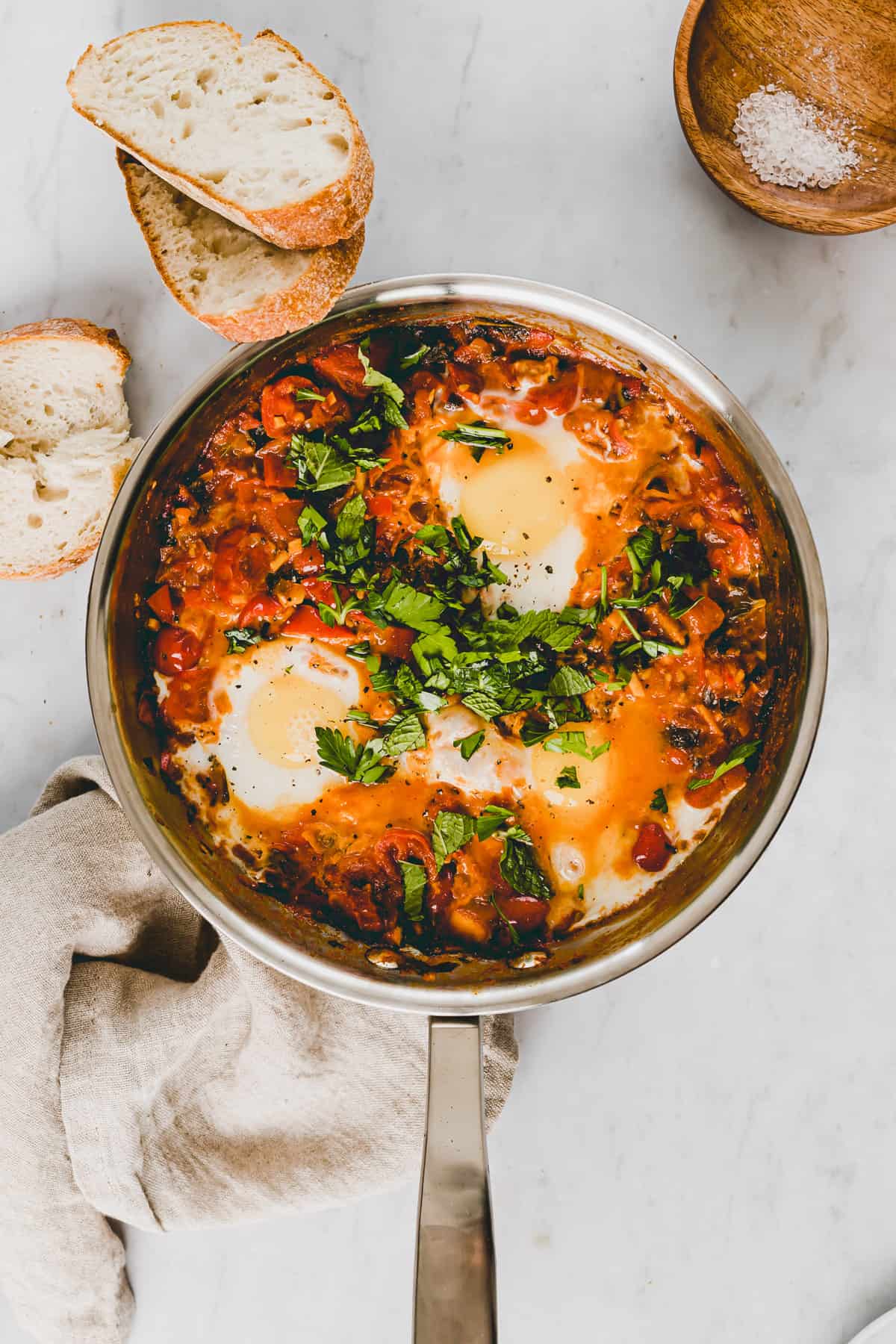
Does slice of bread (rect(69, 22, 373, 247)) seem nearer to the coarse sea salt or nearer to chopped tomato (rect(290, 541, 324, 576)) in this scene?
chopped tomato (rect(290, 541, 324, 576))

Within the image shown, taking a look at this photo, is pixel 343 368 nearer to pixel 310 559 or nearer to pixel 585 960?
pixel 310 559

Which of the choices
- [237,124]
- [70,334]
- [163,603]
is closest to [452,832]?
[163,603]

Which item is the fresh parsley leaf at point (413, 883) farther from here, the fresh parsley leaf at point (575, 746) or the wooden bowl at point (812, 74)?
the wooden bowl at point (812, 74)

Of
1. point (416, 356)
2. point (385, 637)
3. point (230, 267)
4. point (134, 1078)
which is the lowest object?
point (134, 1078)

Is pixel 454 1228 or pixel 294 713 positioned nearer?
pixel 454 1228

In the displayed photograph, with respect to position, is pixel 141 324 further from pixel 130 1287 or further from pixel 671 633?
pixel 130 1287

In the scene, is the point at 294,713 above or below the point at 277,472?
below

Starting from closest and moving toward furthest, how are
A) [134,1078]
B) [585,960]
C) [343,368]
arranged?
[585,960] < [343,368] < [134,1078]

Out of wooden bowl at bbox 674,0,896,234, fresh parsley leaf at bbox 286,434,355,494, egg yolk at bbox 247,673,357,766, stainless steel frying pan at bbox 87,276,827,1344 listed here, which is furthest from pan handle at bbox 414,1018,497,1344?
wooden bowl at bbox 674,0,896,234

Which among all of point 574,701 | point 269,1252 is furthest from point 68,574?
point 269,1252
